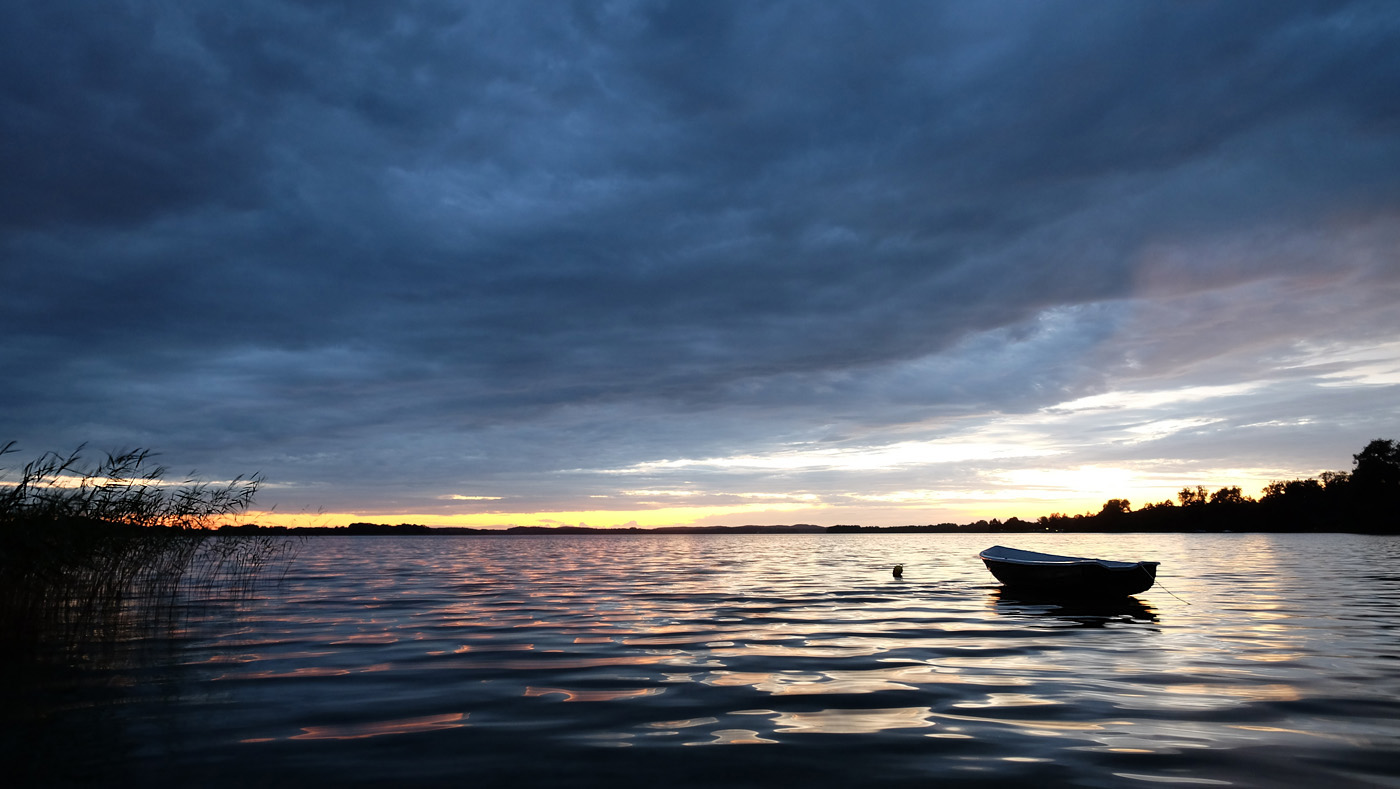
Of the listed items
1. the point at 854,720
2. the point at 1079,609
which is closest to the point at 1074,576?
the point at 1079,609

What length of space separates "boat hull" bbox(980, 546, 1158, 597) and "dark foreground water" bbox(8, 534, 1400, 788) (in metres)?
3.63

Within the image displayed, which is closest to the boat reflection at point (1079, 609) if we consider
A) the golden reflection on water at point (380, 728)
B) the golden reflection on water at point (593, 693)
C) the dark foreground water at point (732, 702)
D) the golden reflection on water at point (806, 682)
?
the dark foreground water at point (732, 702)

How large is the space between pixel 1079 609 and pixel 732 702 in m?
15.9

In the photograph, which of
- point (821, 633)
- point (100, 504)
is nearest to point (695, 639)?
point (821, 633)

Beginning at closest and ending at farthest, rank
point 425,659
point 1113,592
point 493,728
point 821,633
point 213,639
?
point 493,728
point 425,659
point 213,639
point 821,633
point 1113,592

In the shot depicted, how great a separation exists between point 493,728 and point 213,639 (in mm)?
9830

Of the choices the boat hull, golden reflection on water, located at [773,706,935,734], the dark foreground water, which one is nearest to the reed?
the dark foreground water

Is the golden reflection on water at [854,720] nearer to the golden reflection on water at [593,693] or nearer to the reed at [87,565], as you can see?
the golden reflection on water at [593,693]

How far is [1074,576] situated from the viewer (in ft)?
77.9

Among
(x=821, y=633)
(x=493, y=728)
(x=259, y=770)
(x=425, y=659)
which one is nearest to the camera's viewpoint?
(x=259, y=770)

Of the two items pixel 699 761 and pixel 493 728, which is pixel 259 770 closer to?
pixel 493 728

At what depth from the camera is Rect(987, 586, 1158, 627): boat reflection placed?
18438 mm

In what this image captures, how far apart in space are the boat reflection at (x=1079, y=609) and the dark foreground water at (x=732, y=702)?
1.10ft

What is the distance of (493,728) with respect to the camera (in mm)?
8055
